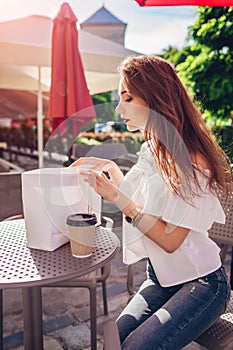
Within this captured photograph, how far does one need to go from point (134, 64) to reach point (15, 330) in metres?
1.70

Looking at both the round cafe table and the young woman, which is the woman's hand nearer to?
the young woman

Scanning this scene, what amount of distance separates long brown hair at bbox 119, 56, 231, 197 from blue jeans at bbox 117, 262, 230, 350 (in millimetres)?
379

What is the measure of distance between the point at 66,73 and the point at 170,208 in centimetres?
287

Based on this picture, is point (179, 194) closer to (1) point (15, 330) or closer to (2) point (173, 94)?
(2) point (173, 94)

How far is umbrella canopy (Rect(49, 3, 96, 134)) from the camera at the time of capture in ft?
12.0

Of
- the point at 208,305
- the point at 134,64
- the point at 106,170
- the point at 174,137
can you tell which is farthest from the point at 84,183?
the point at 208,305

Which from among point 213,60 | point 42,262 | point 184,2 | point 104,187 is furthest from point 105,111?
point 213,60

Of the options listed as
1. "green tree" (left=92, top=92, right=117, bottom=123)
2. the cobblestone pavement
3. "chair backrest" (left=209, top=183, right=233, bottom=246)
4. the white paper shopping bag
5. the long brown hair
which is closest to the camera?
the white paper shopping bag

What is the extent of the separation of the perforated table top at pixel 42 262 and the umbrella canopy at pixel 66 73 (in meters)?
2.42

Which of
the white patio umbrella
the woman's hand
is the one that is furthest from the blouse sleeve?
the white patio umbrella

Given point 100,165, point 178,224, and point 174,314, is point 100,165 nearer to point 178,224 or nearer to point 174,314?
point 178,224

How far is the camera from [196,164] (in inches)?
49.7

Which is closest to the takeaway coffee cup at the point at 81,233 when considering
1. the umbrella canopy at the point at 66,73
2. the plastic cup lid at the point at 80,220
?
the plastic cup lid at the point at 80,220

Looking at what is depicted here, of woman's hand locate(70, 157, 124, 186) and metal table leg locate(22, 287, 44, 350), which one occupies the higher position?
woman's hand locate(70, 157, 124, 186)
